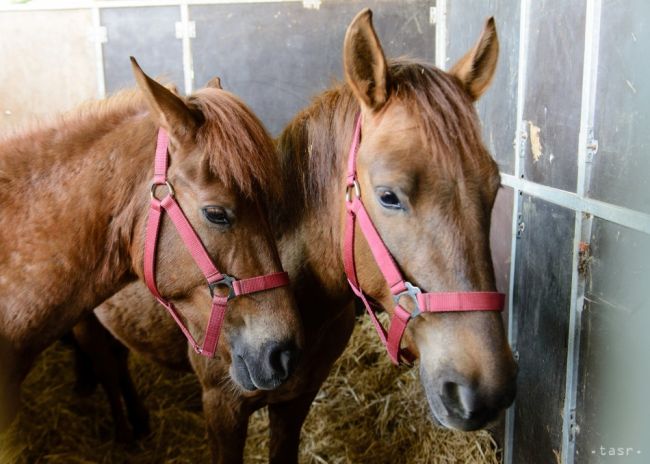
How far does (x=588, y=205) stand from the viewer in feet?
5.47

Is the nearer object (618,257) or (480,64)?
(618,257)

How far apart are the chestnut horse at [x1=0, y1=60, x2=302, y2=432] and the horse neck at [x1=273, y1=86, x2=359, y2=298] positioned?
20cm

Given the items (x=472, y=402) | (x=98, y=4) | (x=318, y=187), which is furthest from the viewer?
(x=98, y=4)

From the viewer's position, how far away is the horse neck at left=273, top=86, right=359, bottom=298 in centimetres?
178

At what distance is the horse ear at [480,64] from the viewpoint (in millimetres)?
1674

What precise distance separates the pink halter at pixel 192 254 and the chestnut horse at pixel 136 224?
2 cm

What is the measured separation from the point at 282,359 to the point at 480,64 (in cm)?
114

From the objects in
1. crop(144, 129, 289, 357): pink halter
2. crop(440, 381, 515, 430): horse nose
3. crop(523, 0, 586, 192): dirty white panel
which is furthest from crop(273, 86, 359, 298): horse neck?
crop(523, 0, 586, 192): dirty white panel

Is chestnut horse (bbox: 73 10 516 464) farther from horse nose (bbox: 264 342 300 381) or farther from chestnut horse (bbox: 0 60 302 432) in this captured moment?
chestnut horse (bbox: 0 60 302 432)

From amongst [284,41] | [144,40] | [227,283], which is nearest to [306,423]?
[227,283]

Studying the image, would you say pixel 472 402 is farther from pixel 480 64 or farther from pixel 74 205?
pixel 74 205

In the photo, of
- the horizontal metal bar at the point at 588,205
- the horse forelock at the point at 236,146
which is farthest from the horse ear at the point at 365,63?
the horizontal metal bar at the point at 588,205

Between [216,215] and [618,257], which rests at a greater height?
[216,215]

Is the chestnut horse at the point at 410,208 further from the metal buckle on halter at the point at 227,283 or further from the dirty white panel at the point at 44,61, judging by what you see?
the dirty white panel at the point at 44,61
